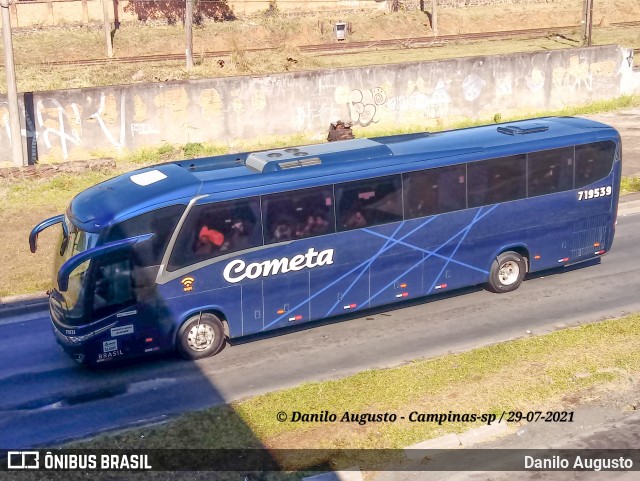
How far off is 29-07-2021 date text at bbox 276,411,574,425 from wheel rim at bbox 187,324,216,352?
258cm

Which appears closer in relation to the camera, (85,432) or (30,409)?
(85,432)

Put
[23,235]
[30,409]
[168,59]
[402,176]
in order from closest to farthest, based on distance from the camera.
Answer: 1. [30,409]
2. [402,176]
3. [23,235]
4. [168,59]

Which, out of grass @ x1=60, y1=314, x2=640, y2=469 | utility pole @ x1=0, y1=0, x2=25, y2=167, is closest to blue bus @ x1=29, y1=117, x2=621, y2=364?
grass @ x1=60, y1=314, x2=640, y2=469

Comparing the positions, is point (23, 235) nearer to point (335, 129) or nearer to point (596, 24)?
point (335, 129)

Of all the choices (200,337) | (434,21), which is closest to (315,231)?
(200,337)

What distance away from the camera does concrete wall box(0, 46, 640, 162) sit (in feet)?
82.5

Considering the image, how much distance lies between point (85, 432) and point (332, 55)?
36.2m

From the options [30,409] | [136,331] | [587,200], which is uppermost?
[587,200]

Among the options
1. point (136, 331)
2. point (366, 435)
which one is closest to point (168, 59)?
point (136, 331)

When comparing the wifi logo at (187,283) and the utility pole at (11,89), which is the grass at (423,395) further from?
the utility pole at (11,89)

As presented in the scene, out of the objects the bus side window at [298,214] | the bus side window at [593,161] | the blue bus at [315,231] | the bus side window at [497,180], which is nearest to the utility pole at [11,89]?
the blue bus at [315,231]

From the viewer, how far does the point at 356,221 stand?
14.0 meters

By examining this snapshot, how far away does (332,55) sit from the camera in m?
45.0

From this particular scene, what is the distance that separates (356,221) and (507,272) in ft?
12.0
